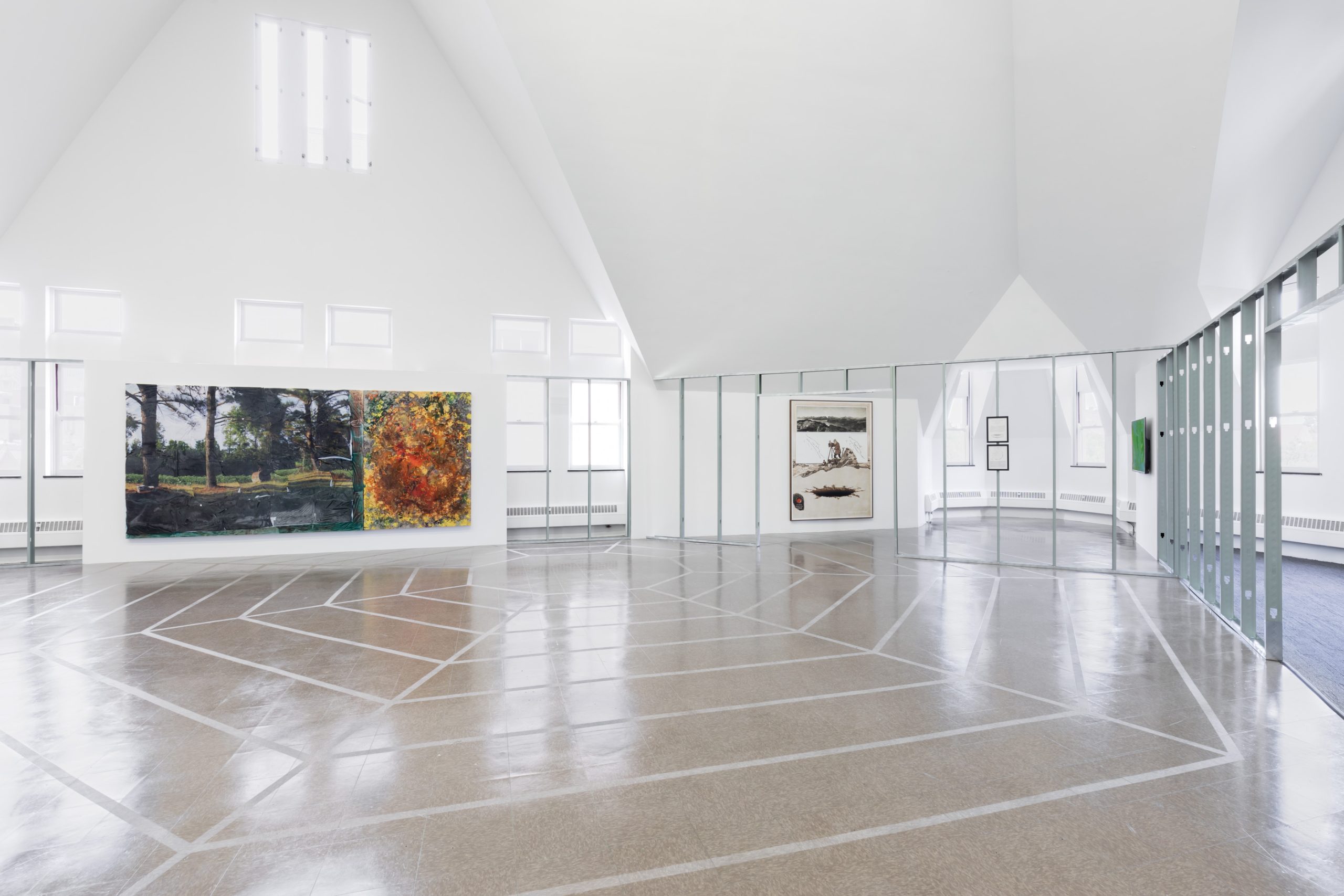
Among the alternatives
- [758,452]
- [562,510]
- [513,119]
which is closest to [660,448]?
[758,452]

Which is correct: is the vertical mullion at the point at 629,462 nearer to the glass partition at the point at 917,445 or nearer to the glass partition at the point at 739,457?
the glass partition at the point at 739,457

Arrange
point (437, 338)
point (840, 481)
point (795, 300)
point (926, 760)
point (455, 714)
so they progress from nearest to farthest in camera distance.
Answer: point (926, 760) → point (455, 714) → point (795, 300) → point (437, 338) → point (840, 481)

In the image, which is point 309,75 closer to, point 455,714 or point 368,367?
point 368,367

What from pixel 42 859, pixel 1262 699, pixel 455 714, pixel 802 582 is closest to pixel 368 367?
pixel 802 582

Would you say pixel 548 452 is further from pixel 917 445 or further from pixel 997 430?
pixel 917 445

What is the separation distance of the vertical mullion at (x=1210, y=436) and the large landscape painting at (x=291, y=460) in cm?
1007

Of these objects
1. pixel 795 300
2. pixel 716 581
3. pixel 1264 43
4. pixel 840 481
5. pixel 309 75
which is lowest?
pixel 716 581

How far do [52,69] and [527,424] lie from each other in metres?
8.35

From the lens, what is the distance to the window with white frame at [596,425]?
14203mm

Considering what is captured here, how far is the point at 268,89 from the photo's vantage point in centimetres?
1242

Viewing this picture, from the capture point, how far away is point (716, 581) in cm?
909

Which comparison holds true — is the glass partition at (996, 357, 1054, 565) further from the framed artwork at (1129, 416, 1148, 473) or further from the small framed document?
the small framed document

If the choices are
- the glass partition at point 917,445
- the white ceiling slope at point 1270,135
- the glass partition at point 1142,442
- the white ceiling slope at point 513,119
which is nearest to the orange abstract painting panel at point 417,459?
the white ceiling slope at point 513,119

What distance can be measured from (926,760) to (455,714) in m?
2.80
